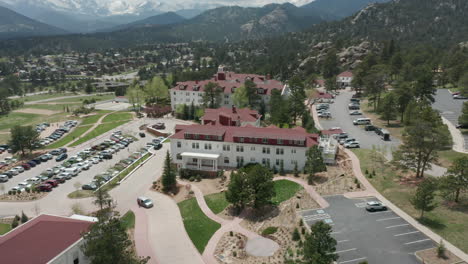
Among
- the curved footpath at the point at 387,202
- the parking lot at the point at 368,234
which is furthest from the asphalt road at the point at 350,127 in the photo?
the parking lot at the point at 368,234

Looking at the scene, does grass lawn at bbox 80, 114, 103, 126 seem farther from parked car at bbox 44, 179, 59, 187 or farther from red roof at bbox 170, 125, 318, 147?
red roof at bbox 170, 125, 318, 147

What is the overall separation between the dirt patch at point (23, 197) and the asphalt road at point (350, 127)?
6147 centimetres

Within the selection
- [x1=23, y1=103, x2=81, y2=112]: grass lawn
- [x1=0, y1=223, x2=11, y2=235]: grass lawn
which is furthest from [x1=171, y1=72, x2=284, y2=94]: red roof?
[x1=23, y1=103, x2=81, y2=112]: grass lawn

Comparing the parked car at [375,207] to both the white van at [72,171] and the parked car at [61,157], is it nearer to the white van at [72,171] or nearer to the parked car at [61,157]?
the white van at [72,171]

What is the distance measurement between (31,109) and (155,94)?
67.5 meters

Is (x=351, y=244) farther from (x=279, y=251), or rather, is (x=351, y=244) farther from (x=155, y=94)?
(x=155, y=94)

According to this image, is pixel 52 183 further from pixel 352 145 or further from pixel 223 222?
pixel 352 145

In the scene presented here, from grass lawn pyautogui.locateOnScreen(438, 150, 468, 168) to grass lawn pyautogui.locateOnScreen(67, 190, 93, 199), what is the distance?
5986cm

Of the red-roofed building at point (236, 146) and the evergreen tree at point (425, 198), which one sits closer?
the evergreen tree at point (425, 198)

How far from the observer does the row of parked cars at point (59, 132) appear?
93194 millimetres

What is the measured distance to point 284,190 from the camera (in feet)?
174

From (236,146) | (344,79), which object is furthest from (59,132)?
(344,79)

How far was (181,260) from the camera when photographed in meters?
39.1

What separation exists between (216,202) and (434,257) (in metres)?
29.8
